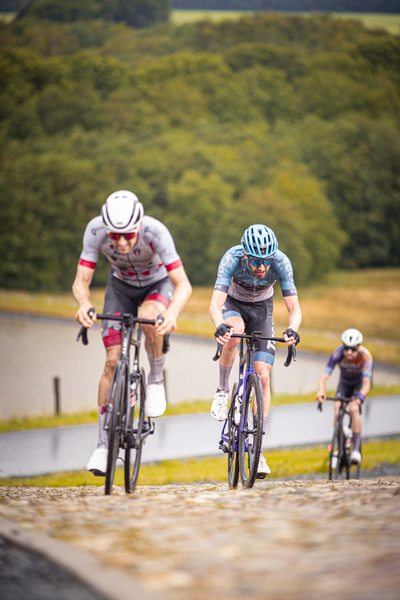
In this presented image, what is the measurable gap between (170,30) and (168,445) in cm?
11915

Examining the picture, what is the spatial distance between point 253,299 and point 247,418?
1154mm

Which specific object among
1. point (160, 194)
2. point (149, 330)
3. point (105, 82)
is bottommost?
point (149, 330)

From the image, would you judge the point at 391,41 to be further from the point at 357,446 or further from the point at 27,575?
the point at 27,575

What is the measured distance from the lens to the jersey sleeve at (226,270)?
6.72 m

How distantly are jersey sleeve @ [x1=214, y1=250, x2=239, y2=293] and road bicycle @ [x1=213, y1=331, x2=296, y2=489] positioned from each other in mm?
518

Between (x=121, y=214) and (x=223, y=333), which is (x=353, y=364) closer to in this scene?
(x=223, y=333)

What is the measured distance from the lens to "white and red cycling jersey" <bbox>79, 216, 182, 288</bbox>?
240 inches

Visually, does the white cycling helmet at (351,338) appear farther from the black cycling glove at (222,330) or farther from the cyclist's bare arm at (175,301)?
the cyclist's bare arm at (175,301)

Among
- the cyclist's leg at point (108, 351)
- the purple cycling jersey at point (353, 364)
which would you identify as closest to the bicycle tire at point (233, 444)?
the cyclist's leg at point (108, 351)

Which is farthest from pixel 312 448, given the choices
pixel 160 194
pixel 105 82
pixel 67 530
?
pixel 105 82

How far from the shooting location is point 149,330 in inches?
253

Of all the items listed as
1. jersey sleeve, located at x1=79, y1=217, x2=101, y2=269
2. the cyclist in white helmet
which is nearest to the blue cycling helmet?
the cyclist in white helmet

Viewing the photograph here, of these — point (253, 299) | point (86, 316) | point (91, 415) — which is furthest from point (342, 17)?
point (86, 316)

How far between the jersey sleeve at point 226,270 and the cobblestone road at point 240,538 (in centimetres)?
193
